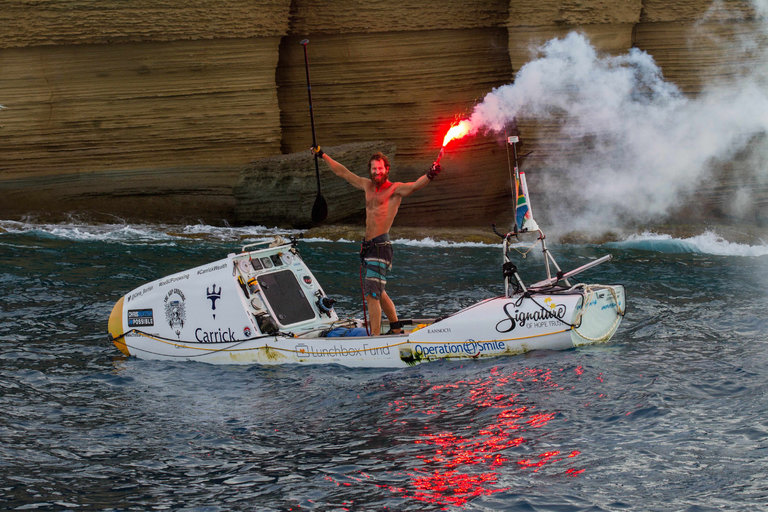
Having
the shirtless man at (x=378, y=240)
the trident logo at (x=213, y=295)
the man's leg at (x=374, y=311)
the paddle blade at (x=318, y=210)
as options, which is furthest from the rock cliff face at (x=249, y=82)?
the man's leg at (x=374, y=311)

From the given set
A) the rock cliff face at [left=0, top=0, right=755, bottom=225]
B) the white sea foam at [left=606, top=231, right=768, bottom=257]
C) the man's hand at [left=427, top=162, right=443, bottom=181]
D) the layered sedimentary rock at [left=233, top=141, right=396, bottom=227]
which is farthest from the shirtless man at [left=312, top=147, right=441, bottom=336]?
the rock cliff face at [left=0, top=0, right=755, bottom=225]

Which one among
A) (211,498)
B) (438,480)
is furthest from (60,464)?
(438,480)

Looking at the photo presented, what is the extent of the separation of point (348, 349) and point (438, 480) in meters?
3.25

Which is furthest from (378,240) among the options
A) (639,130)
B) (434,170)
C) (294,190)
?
(639,130)

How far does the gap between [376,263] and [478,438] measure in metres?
3.04

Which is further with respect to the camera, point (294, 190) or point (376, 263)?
point (294, 190)

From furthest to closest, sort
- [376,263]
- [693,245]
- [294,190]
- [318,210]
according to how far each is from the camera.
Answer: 1. [294,190]
2. [693,245]
3. [318,210]
4. [376,263]

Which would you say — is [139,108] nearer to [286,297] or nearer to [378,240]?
[286,297]

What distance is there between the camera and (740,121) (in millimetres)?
22484

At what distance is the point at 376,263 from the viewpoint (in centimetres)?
1012

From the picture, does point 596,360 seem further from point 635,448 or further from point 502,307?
point 635,448

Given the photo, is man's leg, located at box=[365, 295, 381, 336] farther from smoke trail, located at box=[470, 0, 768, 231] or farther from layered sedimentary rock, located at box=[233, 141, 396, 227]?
smoke trail, located at box=[470, 0, 768, 231]

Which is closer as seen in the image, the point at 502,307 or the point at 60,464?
the point at 60,464

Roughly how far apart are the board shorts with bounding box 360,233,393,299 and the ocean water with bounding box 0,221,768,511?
99 cm
